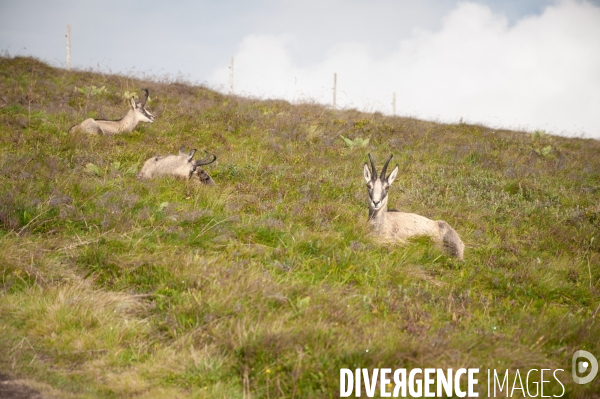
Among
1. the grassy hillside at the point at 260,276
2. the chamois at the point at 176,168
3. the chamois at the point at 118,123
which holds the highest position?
the chamois at the point at 118,123

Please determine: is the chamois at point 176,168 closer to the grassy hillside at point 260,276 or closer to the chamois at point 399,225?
the grassy hillside at point 260,276

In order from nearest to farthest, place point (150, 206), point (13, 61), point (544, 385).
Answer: point (544, 385), point (150, 206), point (13, 61)

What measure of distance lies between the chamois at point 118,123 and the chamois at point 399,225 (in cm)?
887

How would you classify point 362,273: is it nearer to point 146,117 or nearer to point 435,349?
point 435,349

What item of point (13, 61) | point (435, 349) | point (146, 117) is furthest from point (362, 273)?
point (13, 61)

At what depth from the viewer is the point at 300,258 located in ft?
20.8

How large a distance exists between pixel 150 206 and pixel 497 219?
24.6 feet

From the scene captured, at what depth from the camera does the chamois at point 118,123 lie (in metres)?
13.4

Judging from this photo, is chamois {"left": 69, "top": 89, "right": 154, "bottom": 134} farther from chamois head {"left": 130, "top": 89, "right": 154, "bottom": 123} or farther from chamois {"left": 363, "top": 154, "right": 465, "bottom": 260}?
chamois {"left": 363, "top": 154, "right": 465, "bottom": 260}

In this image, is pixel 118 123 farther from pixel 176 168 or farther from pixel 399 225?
pixel 399 225

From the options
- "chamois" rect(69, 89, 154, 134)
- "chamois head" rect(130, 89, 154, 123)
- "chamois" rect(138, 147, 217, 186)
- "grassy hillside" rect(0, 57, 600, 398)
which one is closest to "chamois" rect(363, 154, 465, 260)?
"grassy hillside" rect(0, 57, 600, 398)

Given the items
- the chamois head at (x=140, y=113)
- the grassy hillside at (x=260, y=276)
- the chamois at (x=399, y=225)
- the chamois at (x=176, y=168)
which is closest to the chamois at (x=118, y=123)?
the chamois head at (x=140, y=113)

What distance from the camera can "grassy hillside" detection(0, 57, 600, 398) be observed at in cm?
405

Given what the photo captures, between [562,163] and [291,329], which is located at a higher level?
[562,163]
